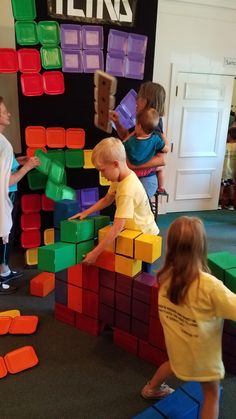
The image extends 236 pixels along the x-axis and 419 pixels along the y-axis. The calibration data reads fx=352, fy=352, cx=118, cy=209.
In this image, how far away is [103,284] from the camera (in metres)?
2.01

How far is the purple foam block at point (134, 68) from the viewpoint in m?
2.85

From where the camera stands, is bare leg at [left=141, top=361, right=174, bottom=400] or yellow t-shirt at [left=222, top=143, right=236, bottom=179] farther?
yellow t-shirt at [left=222, top=143, right=236, bottom=179]

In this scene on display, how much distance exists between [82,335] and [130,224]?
789 mm

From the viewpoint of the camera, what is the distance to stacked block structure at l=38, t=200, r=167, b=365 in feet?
5.89

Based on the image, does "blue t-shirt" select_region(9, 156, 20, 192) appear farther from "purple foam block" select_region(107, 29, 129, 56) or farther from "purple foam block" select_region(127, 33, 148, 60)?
"purple foam block" select_region(127, 33, 148, 60)

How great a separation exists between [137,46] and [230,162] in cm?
274

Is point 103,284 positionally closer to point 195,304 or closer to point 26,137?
point 195,304

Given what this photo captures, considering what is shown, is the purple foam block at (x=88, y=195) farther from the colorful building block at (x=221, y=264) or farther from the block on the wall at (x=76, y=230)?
the colorful building block at (x=221, y=264)

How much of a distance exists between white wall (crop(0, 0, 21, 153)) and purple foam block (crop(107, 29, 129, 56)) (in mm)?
987

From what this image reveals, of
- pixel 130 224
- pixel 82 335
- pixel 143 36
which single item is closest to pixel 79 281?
pixel 82 335

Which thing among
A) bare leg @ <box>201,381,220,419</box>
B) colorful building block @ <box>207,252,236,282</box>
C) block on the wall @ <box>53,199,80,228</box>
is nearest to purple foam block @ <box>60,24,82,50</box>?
block on the wall @ <box>53,199,80,228</box>

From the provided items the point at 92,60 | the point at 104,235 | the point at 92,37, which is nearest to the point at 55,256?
the point at 104,235

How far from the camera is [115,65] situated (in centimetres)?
281

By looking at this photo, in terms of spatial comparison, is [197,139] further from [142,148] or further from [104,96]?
[142,148]
